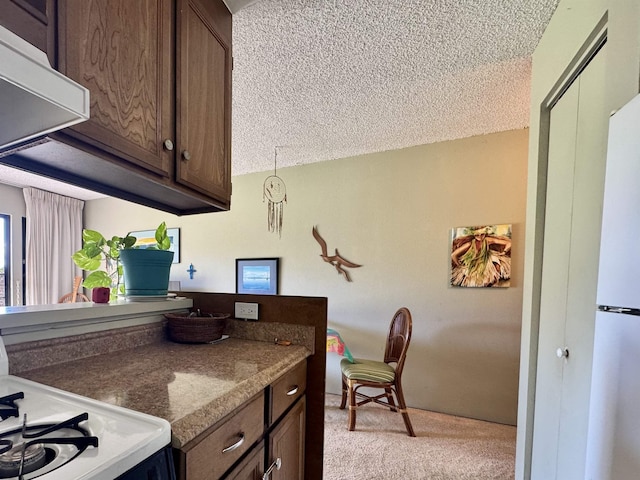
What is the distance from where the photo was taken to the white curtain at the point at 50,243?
3566 mm

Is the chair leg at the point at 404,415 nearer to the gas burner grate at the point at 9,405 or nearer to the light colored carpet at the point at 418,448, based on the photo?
the light colored carpet at the point at 418,448

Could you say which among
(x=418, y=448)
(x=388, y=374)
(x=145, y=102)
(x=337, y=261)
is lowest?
(x=418, y=448)

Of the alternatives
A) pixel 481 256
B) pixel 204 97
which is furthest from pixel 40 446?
pixel 481 256

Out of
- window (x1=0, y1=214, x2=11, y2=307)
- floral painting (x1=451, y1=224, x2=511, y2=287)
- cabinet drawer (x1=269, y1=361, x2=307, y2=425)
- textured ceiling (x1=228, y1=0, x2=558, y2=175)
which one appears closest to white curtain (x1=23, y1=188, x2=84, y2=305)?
window (x1=0, y1=214, x2=11, y2=307)

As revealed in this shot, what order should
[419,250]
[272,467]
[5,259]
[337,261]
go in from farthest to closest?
1. [5,259]
2. [337,261]
3. [419,250]
4. [272,467]

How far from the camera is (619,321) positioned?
0.57 metres

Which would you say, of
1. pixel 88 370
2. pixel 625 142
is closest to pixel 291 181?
pixel 88 370

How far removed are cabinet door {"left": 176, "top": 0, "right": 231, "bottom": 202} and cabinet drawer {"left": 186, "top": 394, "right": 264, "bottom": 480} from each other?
80 cm

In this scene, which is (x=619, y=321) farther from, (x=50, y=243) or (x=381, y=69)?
(x=50, y=243)

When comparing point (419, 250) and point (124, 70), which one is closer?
point (124, 70)

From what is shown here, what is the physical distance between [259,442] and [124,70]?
47.1 inches

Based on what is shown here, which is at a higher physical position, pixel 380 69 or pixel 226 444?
pixel 380 69

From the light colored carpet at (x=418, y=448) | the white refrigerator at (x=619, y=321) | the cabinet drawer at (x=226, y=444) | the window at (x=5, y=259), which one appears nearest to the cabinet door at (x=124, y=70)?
the cabinet drawer at (x=226, y=444)

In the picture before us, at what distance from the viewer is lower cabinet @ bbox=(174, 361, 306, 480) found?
23.5 inches
